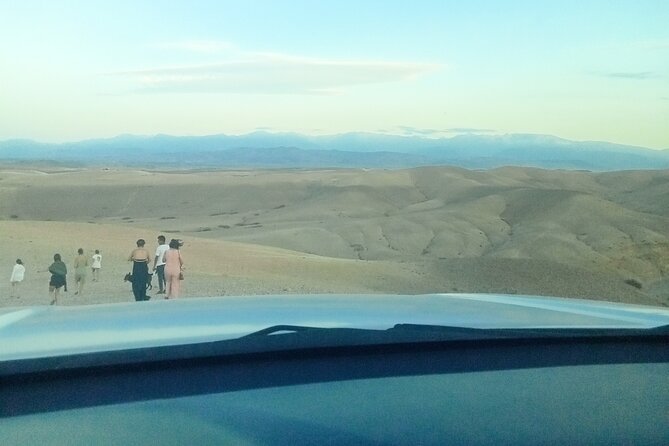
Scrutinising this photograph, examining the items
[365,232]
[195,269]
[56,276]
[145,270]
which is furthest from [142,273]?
[365,232]

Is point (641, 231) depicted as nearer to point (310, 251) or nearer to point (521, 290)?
point (310, 251)

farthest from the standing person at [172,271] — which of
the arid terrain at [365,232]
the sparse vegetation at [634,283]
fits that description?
the sparse vegetation at [634,283]

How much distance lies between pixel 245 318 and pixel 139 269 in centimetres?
1220

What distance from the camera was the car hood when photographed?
2818 millimetres

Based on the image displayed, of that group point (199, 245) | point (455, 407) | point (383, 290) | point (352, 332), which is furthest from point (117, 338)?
point (199, 245)

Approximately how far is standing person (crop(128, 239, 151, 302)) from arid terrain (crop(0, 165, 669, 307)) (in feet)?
7.85

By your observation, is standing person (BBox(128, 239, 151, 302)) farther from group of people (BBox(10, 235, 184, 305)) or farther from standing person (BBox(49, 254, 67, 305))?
standing person (BBox(49, 254, 67, 305))

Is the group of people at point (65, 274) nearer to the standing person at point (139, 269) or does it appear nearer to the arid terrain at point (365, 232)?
the arid terrain at point (365, 232)

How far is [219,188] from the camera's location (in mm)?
81625

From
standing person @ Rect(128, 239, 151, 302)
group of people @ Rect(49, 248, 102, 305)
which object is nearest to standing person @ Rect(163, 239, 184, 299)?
standing person @ Rect(128, 239, 151, 302)

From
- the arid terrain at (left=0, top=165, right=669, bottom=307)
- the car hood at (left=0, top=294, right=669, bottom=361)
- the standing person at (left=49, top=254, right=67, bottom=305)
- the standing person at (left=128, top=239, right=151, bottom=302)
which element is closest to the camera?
the car hood at (left=0, top=294, right=669, bottom=361)

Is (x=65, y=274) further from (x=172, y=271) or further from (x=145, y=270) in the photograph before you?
(x=172, y=271)

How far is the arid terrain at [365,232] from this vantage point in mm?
24203

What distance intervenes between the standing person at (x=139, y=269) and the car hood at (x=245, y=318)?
10.8 meters
